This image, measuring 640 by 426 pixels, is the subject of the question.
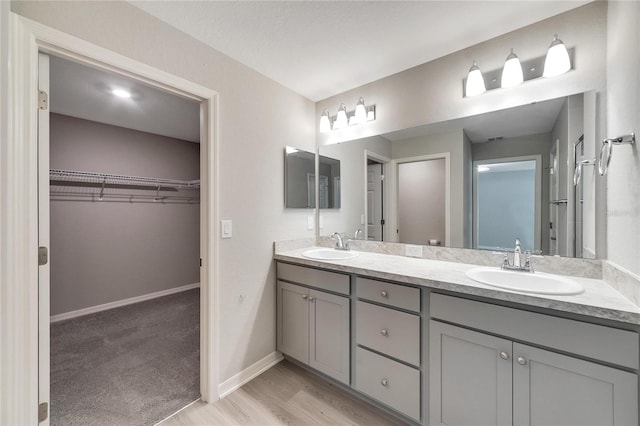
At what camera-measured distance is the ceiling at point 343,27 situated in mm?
1423

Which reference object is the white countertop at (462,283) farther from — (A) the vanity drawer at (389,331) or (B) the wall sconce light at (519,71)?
(B) the wall sconce light at (519,71)

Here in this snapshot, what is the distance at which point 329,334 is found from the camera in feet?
6.03

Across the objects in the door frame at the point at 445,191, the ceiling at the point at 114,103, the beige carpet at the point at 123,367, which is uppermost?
the ceiling at the point at 114,103

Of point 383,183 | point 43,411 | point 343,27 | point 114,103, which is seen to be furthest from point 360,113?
point 43,411

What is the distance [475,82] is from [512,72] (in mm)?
194

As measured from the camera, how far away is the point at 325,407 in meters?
1.71

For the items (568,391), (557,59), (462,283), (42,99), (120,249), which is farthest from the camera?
(120,249)

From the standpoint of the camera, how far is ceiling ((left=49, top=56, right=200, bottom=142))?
2137mm

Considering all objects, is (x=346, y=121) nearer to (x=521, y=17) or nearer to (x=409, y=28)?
(x=409, y=28)

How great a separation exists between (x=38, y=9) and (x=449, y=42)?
2150 mm

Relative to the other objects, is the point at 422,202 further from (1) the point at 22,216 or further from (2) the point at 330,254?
(1) the point at 22,216

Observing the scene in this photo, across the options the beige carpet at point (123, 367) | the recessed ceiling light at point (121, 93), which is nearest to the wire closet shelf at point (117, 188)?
the recessed ceiling light at point (121, 93)

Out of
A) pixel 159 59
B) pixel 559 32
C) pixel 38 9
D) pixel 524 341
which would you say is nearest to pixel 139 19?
Answer: pixel 159 59

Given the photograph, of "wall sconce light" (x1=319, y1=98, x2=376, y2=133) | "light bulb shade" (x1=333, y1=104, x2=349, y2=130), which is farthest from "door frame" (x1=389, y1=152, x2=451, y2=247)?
"light bulb shade" (x1=333, y1=104, x2=349, y2=130)
